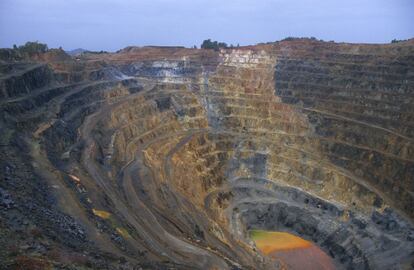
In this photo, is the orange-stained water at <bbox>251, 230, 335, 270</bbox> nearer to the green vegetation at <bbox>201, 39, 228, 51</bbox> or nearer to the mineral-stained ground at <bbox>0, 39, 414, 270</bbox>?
the mineral-stained ground at <bbox>0, 39, 414, 270</bbox>

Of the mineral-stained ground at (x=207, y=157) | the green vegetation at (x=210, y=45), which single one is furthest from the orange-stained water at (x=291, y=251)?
the green vegetation at (x=210, y=45)

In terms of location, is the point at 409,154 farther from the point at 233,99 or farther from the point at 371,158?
the point at 233,99

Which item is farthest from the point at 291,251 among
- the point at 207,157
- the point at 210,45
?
the point at 210,45

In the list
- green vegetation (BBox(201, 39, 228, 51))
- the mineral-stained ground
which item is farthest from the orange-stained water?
green vegetation (BBox(201, 39, 228, 51))

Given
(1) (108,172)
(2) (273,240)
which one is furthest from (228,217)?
(1) (108,172)

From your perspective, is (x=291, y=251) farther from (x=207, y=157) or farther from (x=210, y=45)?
(x=210, y=45)

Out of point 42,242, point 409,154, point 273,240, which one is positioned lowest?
point 273,240
